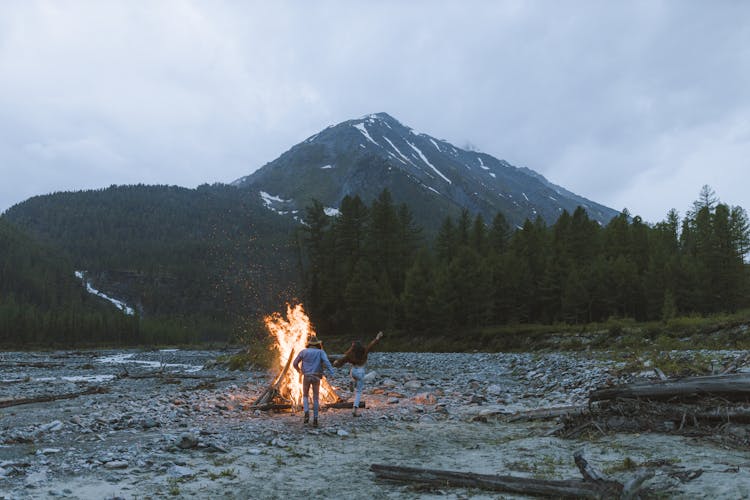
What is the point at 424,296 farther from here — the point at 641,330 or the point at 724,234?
the point at 724,234

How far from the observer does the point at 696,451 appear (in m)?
8.42

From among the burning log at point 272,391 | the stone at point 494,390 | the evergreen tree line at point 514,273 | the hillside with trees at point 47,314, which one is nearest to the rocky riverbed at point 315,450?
the stone at point 494,390

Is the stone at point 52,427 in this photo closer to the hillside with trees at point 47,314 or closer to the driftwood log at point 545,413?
the driftwood log at point 545,413

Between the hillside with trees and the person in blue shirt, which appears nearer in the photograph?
the person in blue shirt

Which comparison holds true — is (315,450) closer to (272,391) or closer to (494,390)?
(272,391)

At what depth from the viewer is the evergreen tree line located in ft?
172

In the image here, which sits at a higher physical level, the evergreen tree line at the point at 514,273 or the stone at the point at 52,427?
the evergreen tree line at the point at 514,273

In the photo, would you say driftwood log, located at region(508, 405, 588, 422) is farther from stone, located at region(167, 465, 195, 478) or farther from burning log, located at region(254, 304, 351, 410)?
stone, located at region(167, 465, 195, 478)

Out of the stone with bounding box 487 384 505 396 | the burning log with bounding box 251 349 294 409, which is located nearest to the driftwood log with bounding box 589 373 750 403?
the stone with bounding box 487 384 505 396

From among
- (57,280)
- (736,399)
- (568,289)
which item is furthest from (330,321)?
(57,280)

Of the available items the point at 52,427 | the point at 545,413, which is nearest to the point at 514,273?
the point at 545,413

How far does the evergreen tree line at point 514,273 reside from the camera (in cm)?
5241

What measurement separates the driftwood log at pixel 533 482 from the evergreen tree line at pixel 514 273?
4445 cm

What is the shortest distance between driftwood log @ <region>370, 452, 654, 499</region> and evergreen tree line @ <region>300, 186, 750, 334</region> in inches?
1750
